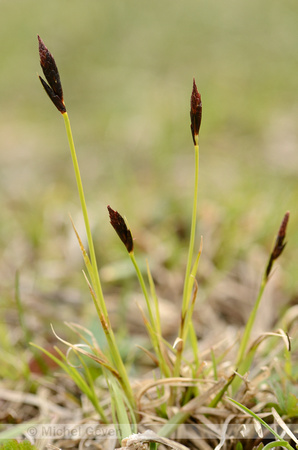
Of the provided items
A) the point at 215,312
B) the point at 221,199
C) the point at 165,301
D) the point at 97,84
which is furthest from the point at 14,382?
the point at 97,84

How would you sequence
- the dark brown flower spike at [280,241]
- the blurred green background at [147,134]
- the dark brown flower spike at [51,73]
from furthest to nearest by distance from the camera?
1. the blurred green background at [147,134]
2. the dark brown flower spike at [280,241]
3. the dark brown flower spike at [51,73]

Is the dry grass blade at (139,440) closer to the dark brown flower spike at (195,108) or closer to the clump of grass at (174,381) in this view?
the clump of grass at (174,381)

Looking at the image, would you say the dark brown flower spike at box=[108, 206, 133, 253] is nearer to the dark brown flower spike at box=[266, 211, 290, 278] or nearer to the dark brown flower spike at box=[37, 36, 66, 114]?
the dark brown flower spike at box=[37, 36, 66, 114]

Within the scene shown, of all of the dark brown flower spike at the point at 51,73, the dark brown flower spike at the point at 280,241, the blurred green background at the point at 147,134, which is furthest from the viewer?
the blurred green background at the point at 147,134

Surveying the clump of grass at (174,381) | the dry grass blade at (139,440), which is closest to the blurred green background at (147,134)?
the clump of grass at (174,381)

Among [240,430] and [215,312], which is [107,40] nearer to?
[215,312]

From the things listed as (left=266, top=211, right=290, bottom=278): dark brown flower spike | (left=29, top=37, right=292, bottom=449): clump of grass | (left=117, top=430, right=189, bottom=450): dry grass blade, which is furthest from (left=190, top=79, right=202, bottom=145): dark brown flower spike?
(left=117, top=430, right=189, bottom=450): dry grass blade

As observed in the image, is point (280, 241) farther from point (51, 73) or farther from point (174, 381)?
point (51, 73)

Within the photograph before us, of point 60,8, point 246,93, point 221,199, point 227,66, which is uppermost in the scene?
point 60,8

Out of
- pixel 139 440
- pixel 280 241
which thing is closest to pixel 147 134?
pixel 280 241
